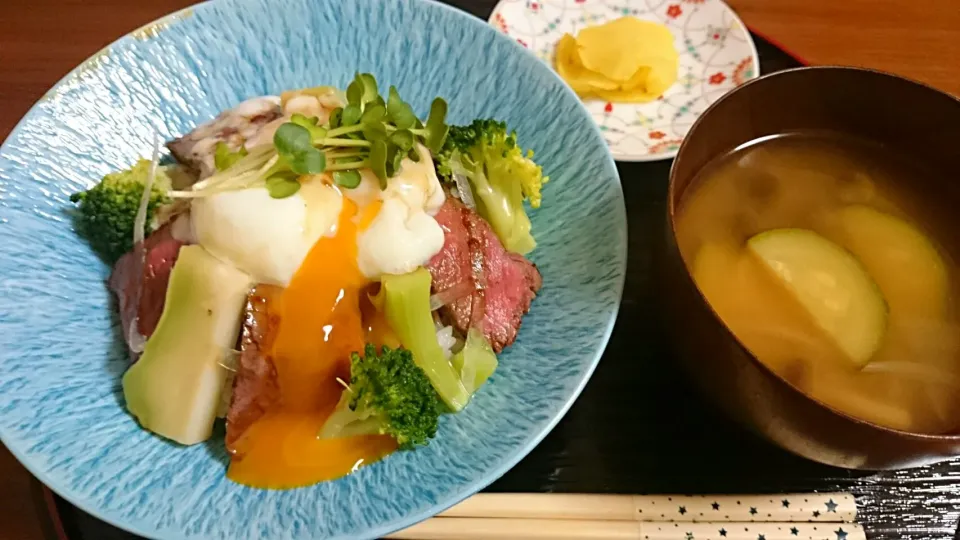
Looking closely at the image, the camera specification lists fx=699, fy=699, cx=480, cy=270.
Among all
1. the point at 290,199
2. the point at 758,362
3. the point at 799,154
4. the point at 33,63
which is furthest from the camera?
the point at 33,63

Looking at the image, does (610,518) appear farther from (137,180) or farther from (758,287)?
(137,180)

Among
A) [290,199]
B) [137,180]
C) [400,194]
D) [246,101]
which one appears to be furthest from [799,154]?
[137,180]

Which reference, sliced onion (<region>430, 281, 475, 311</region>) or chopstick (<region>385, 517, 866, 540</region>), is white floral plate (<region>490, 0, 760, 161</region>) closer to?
sliced onion (<region>430, 281, 475, 311</region>)

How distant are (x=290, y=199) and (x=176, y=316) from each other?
1.32 feet

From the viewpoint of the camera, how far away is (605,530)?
1.67 m

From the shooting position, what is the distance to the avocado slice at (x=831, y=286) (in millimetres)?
1656

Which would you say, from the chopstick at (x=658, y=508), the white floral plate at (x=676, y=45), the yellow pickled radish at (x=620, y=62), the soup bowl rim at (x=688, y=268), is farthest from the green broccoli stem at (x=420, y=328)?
the yellow pickled radish at (x=620, y=62)

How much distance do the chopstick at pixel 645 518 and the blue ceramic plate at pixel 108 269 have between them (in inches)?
6.1

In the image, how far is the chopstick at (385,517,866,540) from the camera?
5.45 feet

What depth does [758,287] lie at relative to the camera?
172 centimetres

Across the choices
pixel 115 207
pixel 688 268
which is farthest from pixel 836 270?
pixel 115 207

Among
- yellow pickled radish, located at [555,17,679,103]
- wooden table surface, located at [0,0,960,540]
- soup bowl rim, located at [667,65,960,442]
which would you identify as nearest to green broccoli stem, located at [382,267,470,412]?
soup bowl rim, located at [667,65,960,442]

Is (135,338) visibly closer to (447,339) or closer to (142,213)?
(142,213)

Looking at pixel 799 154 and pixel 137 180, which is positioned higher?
pixel 137 180
